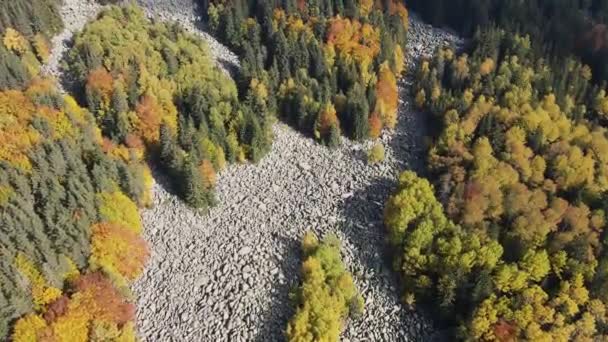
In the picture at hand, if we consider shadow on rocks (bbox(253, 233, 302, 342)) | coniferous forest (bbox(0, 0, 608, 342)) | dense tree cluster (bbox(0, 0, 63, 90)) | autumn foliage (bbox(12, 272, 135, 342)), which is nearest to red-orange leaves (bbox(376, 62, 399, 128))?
coniferous forest (bbox(0, 0, 608, 342))

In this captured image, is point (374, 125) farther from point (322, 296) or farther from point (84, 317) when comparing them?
point (84, 317)

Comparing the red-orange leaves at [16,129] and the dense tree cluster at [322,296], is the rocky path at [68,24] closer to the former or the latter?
the red-orange leaves at [16,129]

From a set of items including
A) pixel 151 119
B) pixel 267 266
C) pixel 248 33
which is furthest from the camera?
pixel 248 33

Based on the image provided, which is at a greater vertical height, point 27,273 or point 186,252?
point 27,273

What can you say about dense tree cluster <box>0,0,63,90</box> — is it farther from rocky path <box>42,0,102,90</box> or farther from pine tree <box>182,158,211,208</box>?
pine tree <box>182,158,211,208</box>

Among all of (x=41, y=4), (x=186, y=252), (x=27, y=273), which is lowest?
(x=186, y=252)

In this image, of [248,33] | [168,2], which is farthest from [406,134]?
[168,2]

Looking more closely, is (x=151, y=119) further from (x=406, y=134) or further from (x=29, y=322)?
(x=406, y=134)
